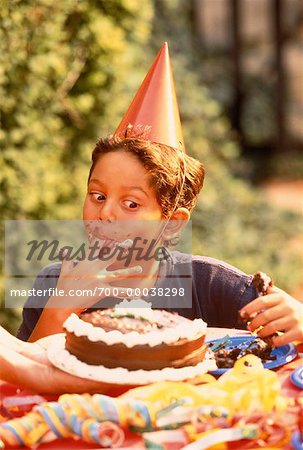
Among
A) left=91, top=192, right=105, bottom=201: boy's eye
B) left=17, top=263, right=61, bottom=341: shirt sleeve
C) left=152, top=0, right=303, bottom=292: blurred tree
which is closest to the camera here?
left=91, top=192, right=105, bottom=201: boy's eye

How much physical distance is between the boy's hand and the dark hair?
0.35 m

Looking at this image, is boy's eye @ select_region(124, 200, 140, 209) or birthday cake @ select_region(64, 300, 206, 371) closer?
birthday cake @ select_region(64, 300, 206, 371)

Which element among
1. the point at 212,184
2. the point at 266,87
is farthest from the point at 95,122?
the point at 266,87

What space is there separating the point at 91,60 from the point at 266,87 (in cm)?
578

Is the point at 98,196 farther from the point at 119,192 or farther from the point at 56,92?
the point at 56,92

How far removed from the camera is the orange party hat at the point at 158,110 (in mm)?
1960

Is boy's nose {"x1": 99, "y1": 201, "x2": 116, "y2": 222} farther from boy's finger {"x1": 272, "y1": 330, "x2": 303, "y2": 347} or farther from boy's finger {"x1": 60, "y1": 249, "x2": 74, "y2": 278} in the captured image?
boy's finger {"x1": 272, "y1": 330, "x2": 303, "y2": 347}

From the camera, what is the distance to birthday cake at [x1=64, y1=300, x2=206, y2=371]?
1.56 metres

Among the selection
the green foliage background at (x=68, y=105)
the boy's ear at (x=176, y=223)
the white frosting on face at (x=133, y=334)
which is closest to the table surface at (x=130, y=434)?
the white frosting on face at (x=133, y=334)

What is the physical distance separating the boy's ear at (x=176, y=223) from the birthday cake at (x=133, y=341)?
1.22ft

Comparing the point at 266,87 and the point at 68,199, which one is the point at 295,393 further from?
the point at 266,87

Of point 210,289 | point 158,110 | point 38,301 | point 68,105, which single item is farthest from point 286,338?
point 68,105

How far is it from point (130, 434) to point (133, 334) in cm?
20
